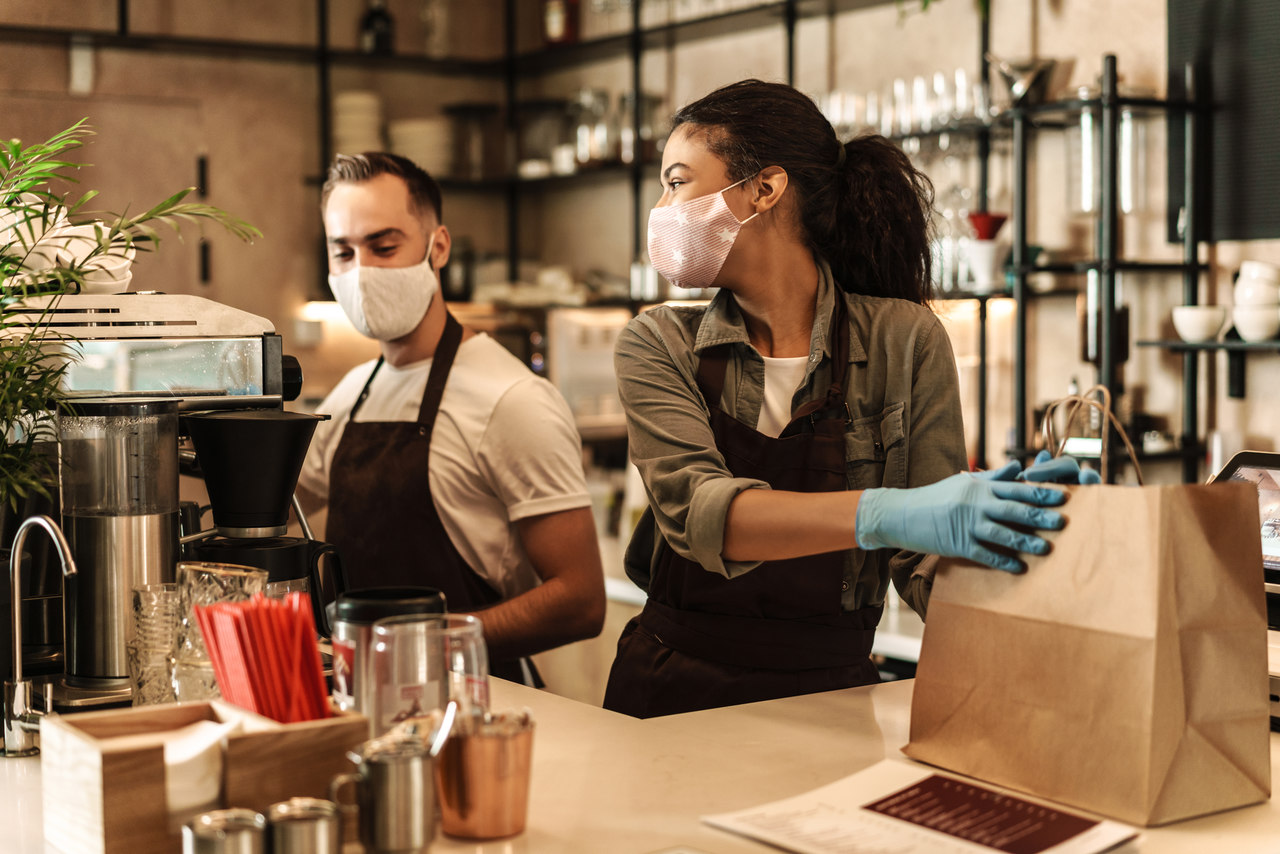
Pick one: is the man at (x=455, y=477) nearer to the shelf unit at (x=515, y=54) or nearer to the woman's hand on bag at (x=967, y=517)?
the woman's hand on bag at (x=967, y=517)

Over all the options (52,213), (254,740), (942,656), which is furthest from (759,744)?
(52,213)

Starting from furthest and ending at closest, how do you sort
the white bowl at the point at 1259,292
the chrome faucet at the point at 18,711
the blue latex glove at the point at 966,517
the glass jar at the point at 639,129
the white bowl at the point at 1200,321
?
the glass jar at the point at 639,129
the white bowl at the point at 1200,321
the white bowl at the point at 1259,292
the chrome faucet at the point at 18,711
the blue latex glove at the point at 966,517

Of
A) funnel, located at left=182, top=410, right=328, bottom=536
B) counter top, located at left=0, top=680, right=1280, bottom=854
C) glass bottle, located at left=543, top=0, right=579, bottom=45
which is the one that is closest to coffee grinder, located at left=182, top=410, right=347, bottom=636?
funnel, located at left=182, top=410, right=328, bottom=536

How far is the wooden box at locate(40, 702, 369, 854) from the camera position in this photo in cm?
109

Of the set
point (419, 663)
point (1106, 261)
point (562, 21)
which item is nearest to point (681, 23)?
point (562, 21)

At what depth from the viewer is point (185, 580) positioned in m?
1.46

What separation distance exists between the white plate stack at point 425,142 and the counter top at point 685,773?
4251mm

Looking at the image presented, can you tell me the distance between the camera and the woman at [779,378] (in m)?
1.77

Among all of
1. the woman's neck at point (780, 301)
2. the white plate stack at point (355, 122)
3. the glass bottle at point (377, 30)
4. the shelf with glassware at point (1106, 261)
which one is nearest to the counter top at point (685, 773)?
the woman's neck at point (780, 301)

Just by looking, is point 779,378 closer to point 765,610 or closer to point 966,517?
point 765,610

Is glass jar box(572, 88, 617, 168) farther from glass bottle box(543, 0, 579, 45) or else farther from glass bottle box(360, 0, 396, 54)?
glass bottle box(360, 0, 396, 54)

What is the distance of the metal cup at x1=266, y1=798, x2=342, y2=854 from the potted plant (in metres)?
0.68

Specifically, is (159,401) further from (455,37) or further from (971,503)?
(455,37)

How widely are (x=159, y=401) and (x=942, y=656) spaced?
0.97 meters
